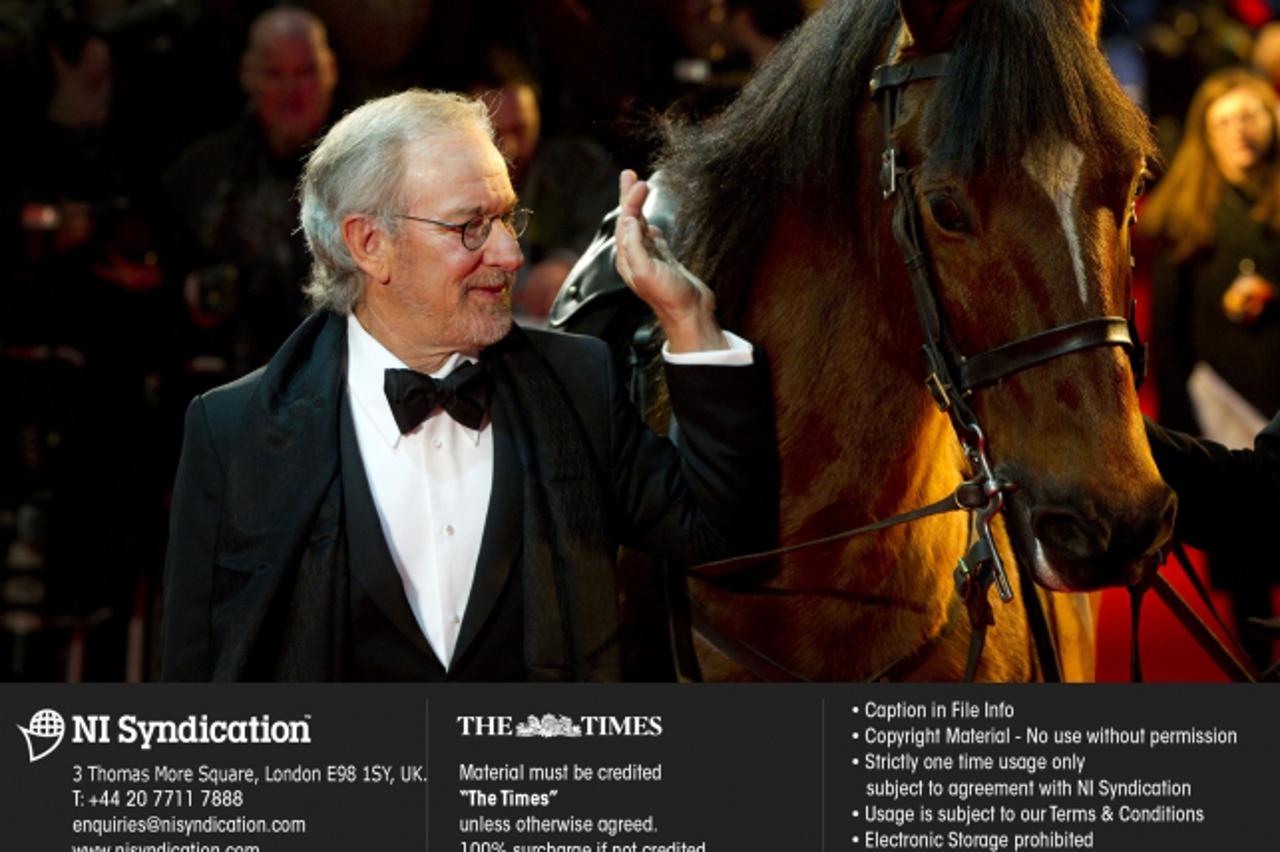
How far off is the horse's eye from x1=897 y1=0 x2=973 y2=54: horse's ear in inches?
10.0

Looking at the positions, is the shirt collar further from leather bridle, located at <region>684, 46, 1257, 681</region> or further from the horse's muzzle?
the horse's muzzle

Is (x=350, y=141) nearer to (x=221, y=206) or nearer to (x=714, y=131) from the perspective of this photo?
(x=714, y=131)

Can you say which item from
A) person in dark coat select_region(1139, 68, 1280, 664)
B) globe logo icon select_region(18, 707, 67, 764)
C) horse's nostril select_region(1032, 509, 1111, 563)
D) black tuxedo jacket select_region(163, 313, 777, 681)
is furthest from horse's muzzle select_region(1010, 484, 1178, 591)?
person in dark coat select_region(1139, 68, 1280, 664)

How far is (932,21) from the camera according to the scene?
2.78 m

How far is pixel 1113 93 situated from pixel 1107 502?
0.64 m

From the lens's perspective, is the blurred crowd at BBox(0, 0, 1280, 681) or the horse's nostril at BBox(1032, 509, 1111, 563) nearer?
the horse's nostril at BBox(1032, 509, 1111, 563)

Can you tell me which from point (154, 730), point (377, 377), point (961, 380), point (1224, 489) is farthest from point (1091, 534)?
point (154, 730)

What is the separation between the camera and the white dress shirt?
2.86 meters

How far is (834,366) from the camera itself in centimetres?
300

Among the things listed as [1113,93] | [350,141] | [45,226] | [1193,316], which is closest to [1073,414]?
[1113,93]

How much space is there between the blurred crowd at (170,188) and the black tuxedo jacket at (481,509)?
7.89 ft

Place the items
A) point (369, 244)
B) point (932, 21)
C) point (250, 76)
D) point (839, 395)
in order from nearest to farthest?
1. point (932, 21)
2. point (369, 244)
3. point (839, 395)
4. point (250, 76)

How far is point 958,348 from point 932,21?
495 millimetres

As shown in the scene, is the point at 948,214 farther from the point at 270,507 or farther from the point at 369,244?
the point at 270,507
